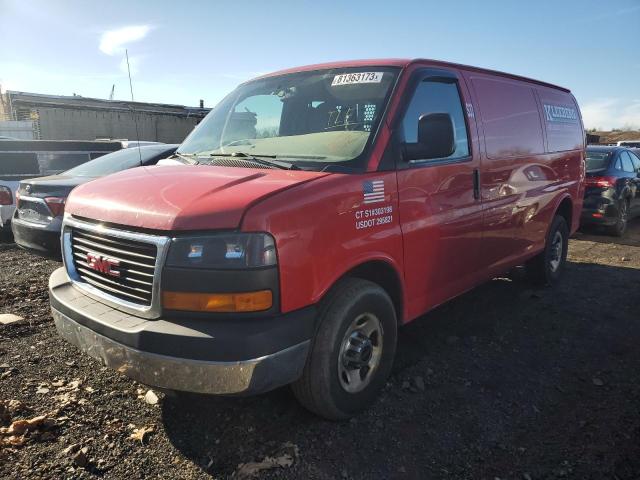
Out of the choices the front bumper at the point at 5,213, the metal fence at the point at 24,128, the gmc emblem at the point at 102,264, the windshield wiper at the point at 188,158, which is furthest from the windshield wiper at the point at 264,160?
the metal fence at the point at 24,128

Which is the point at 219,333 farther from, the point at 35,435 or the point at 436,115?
the point at 436,115

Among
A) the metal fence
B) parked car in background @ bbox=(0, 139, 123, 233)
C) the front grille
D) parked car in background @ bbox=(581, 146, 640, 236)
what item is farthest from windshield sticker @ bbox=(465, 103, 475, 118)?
the metal fence

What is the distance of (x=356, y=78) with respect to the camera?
3385mm

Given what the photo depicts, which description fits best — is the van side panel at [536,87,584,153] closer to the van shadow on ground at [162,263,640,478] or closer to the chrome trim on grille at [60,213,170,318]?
the van shadow on ground at [162,263,640,478]

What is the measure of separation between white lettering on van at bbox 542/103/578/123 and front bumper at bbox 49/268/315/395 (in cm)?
421

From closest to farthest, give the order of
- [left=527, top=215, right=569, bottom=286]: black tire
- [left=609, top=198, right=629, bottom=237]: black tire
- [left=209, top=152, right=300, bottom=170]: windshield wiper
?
[left=209, top=152, right=300, bottom=170]: windshield wiper < [left=527, top=215, right=569, bottom=286]: black tire < [left=609, top=198, right=629, bottom=237]: black tire

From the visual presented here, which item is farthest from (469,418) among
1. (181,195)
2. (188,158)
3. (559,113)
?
(559,113)

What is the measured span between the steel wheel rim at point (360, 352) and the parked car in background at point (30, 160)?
6.57 metres

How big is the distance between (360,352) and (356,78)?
1873 millimetres

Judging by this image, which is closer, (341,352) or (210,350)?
(210,350)

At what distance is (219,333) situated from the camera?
2301 millimetres

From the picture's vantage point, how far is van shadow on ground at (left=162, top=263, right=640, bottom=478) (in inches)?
104

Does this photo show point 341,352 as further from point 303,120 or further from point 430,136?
point 303,120

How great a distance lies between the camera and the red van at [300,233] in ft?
7.69
